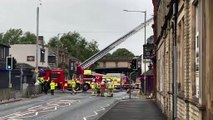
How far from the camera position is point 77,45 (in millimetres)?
158750

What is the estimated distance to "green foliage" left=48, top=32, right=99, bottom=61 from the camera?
154250mm

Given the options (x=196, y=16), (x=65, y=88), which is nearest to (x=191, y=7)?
(x=196, y=16)

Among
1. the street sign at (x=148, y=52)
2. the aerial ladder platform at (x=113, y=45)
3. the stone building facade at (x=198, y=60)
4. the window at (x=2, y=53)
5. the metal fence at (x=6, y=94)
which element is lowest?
the metal fence at (x=6, y=94)

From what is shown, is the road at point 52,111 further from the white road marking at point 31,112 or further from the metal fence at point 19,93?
the metal fence at point 19,93

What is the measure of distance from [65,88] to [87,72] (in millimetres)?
9697

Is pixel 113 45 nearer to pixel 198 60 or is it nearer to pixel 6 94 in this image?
pixel 6 94

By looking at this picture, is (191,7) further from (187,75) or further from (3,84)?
(3,84)

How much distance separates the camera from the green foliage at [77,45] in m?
154

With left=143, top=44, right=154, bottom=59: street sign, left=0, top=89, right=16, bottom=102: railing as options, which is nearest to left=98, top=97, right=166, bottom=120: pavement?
left=0, top=89, right=16, bottom=102: railing

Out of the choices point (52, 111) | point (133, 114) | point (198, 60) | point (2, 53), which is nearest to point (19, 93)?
point (52, 111)

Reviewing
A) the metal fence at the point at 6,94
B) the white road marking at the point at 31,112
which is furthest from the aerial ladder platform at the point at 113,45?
the white road marking at the point at 31,112

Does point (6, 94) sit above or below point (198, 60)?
below

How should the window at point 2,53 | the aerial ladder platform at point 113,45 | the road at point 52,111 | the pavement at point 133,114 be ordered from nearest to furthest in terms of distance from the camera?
the pavement at point 133,114
the road at point 52,111
the window at point 2,53
the aerial ladder platform at point 113,45

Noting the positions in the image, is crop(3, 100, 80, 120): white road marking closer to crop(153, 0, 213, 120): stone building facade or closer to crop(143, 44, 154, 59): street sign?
crop(153, 0, 213, 120): stone building facade
